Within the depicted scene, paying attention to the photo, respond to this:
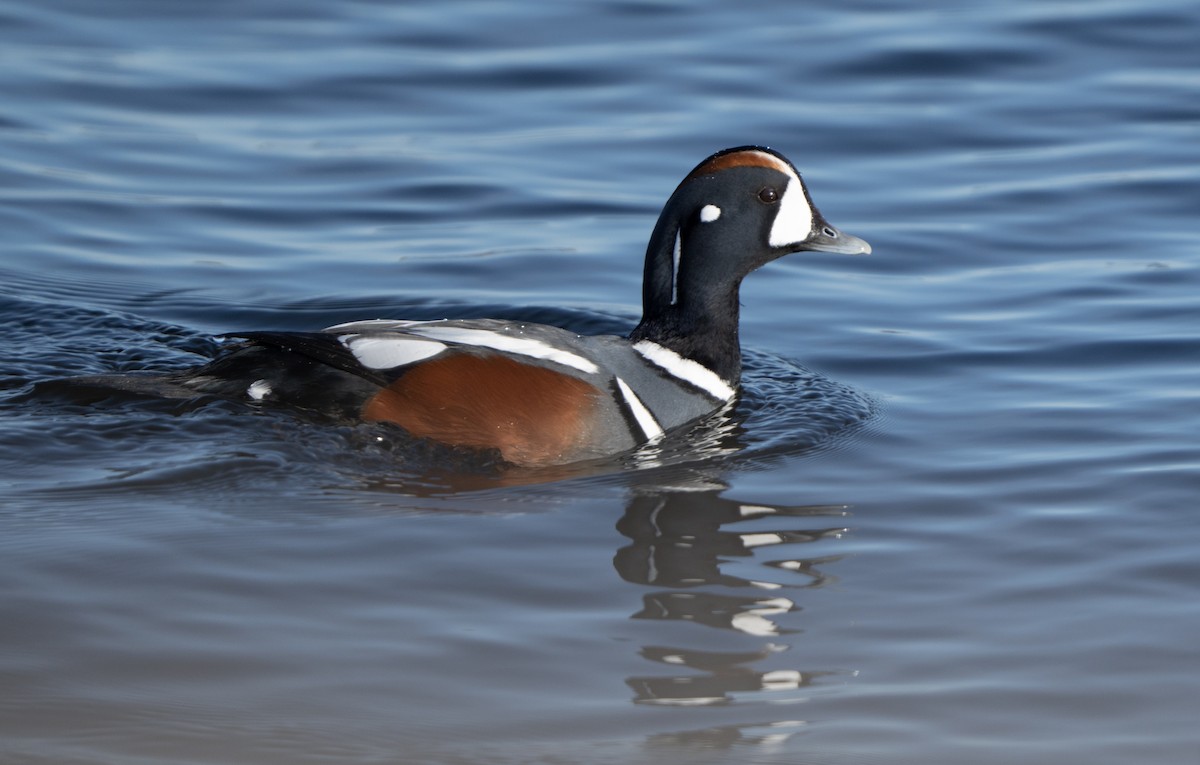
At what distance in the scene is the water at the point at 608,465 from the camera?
4.61 m

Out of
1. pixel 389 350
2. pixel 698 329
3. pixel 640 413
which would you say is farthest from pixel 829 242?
pixel 389 350

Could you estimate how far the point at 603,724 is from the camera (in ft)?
14.6

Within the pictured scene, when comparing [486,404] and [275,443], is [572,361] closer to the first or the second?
[486,404]

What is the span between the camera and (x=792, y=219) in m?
7.64

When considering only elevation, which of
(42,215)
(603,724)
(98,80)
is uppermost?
(98,80)

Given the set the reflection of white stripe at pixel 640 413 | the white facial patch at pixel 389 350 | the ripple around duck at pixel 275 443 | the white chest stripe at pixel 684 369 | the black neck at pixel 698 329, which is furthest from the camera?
the black neck at pixel 698 329

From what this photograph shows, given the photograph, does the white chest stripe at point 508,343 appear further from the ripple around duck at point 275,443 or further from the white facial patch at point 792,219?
the white facial patch at point 792,219

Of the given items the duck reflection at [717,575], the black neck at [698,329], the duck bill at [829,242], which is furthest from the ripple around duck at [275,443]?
the duck bill at [829,242]

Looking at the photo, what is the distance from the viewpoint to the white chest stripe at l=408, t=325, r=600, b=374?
22.6ft

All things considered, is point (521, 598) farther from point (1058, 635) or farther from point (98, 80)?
point (98, 80)

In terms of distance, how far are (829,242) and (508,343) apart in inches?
69.2

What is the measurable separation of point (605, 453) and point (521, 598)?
5.13 feet

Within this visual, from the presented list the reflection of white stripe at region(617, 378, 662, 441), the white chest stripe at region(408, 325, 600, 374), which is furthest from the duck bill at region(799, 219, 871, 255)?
the white chest stripe at region(408, 325, 600, 374)

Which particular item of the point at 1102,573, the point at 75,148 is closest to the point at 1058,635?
the point at 1102,573
